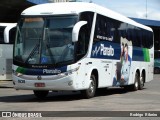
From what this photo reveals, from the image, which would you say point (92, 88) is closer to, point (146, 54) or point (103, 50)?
point (103, 50)

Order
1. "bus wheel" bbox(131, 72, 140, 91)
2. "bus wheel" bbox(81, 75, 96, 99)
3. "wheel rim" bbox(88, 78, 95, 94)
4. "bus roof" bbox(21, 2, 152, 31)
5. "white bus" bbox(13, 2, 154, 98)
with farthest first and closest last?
1. "bus wheel" bbox(131, 72, 140, 91)
2. "wheel rim" bbox(88, 78, 95, 94)
3. "bus wheel" bbox(81, 75, 96, 99)
4. "bus roof" bbox(21, 2, 152, 31)
5. "white bus" bbox(13, 2, 154, 98)

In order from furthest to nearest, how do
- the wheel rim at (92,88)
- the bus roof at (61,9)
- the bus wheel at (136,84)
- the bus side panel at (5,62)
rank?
the bus side panel at (5,62) → the bus wheel at (136,84) → the wheel rim at (92,88) → the bus roof at (61,9)

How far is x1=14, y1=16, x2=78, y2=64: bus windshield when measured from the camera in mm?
16812

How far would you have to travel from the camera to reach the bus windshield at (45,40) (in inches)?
662

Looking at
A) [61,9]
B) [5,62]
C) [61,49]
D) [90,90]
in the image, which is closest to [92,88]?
[90,90]

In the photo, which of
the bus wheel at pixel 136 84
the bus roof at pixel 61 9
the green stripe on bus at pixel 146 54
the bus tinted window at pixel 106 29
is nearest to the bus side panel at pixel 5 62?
the bus wheel at pixel 136 84

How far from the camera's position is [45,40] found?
1709 centimetres

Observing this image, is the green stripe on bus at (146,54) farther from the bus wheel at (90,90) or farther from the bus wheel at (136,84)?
the bus wheel at (90,90)

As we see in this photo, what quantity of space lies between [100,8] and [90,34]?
6.05ft

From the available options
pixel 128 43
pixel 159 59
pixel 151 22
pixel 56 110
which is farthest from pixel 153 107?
pixel 151 22

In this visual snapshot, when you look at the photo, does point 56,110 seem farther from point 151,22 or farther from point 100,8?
point 151,22

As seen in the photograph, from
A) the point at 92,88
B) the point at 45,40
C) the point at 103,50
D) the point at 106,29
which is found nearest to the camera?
the point at 45,40

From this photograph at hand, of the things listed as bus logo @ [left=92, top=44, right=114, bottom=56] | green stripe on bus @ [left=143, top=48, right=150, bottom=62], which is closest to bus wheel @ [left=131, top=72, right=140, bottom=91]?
green stripe on bus @ [left=143, top=48, right=150, bottom=62]

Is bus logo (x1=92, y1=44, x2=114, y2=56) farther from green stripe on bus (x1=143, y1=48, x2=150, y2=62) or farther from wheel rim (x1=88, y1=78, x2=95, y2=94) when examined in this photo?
green stripe on bus (x1=143, y1=48, x2=150, y2=62)
